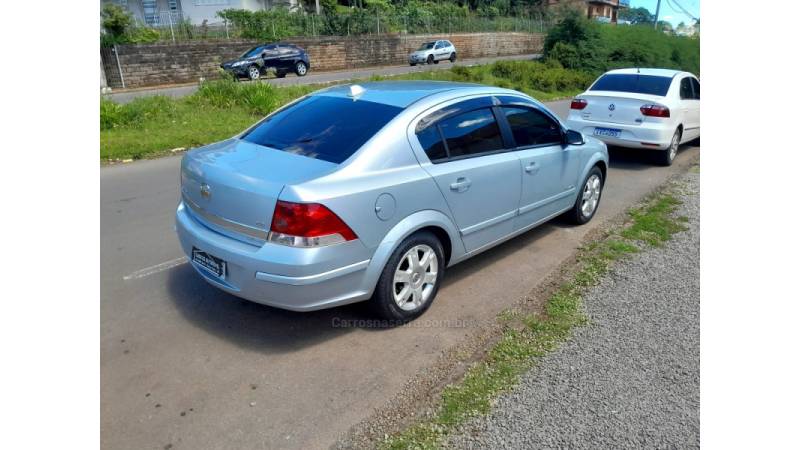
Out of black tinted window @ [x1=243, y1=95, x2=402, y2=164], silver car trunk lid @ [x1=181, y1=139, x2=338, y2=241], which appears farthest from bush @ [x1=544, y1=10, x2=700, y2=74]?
silver car trunk lid @ [x1=181, y1=139, x2=338, y2=241]

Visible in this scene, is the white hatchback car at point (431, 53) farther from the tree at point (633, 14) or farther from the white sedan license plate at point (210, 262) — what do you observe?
the tree at point (633, 14)

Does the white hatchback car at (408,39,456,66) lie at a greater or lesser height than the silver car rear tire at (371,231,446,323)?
greater

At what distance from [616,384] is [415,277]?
1.45m

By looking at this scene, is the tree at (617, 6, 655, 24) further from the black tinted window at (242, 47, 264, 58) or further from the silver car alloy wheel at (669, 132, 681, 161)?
the silver car alloy wheel at (669, 132, 681, 161)

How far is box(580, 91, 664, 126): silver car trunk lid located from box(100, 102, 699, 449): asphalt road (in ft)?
14.0

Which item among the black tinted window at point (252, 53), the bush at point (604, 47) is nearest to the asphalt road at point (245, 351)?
the black tinted window at point (252, 53)

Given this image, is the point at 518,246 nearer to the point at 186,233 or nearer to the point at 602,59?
the point at 186,233

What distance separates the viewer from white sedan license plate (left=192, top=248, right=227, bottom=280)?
131 inches

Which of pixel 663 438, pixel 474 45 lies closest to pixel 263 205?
pixel 663 438

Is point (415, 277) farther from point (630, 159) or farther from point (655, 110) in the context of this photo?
point (630, 159)

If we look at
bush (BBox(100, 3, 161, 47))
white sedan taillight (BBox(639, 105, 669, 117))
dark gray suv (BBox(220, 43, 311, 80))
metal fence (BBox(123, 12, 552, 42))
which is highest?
metal fence (BBox(123, 12, 552, 42))

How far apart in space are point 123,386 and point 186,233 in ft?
3.53

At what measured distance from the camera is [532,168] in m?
4.54

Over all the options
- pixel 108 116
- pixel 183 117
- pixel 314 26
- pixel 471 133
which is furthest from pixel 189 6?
pixel 471 133
